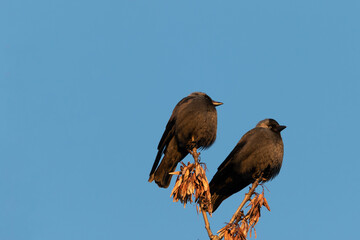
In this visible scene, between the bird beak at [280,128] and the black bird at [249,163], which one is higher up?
the bird beak at [280,128]

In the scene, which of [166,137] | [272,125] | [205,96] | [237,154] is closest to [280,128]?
[272,125]

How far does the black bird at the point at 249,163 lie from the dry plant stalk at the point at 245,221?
140 centimetres

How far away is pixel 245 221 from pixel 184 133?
245 cm

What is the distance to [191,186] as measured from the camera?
5973 millimetres

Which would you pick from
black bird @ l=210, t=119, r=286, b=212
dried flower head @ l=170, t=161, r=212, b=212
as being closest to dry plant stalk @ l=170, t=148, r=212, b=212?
dried flower head @ l=170, t=161, r=212, b=212

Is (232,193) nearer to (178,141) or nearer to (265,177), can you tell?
(265,177)

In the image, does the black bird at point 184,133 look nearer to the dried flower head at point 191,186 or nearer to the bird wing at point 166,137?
the bird wing at point 166,137

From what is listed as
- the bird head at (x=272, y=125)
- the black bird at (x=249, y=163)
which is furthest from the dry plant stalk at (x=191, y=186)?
the bird head at (x=272, y=125)

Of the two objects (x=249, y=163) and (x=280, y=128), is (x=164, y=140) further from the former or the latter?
(x=280, y=128)

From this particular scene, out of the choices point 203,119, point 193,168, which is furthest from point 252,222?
point 203,119

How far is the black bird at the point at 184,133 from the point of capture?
8.06 meters

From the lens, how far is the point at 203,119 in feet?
26.5

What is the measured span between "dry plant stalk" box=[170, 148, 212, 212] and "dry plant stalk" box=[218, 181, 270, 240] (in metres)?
0.38

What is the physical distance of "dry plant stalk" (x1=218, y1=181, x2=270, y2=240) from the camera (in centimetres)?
569
